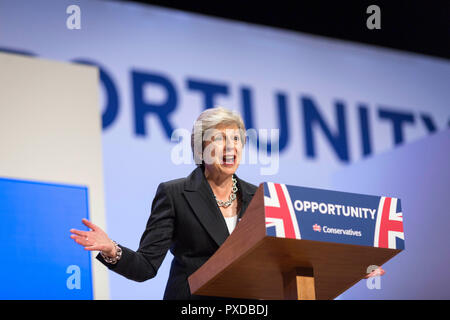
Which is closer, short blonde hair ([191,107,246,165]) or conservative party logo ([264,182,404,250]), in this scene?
conservative party logo ([264,182,404,250])

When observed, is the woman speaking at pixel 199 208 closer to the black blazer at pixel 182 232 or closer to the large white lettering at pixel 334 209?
the black blazer at pixel 182 232

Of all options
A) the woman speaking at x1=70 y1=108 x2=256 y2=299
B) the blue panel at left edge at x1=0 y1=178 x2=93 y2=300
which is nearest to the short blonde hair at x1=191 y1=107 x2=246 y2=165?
the woman speaking at x1=70 y1=108 x2=256 y2=299

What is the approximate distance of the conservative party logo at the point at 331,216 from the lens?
1616mm

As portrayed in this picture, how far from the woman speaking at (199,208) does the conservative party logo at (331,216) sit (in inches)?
21.6

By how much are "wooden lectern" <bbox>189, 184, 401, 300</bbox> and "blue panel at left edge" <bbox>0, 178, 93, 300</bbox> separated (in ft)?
5.34

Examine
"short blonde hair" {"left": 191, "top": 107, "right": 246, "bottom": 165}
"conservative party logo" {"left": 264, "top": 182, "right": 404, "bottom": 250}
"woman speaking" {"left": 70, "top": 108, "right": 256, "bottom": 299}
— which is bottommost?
"conservative party logo" {"left": 264, "top": 182, "right": 404, "bottom": 250}

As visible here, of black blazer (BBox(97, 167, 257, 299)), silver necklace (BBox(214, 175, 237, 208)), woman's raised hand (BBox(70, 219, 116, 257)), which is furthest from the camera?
silver necklace (BBox(214, 175, 237, 208))

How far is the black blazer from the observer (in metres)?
2.18

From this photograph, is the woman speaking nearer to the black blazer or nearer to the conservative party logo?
the black blazer

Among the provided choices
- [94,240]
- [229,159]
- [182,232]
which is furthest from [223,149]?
[94,240]

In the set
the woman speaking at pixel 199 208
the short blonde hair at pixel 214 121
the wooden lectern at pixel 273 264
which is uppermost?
the short blonde hair at pixel 214 121

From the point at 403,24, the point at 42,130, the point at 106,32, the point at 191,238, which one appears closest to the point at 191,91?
the point at 106,32

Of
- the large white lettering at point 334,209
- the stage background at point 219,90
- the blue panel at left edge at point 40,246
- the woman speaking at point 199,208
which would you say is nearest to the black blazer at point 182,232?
the woman speaking at point 199,208

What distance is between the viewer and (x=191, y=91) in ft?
13.8
